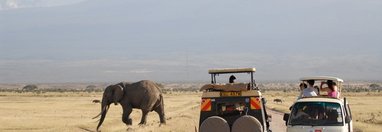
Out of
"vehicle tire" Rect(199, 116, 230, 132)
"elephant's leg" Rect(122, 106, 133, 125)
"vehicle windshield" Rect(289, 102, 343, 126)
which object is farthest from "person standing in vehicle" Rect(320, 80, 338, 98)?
"elephant's leg" Rect(122, 106, 133, 125)

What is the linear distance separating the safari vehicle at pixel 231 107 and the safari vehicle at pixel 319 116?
960 mm

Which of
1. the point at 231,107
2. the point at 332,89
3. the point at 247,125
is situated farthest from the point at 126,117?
the point at 247,125

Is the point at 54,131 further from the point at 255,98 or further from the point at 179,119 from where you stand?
the point at 255,98

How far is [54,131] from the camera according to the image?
29.5m

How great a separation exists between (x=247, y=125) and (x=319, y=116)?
1.86m

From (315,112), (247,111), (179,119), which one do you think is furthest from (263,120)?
(179,119)

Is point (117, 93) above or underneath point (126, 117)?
above

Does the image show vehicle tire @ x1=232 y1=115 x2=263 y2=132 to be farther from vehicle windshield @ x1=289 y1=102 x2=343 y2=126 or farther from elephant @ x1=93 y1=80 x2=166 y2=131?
elephant @ x1=93 y1=80 x2=166 y2=131

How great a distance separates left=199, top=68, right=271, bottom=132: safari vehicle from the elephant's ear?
41.2 feet

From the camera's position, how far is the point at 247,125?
18.9 meters

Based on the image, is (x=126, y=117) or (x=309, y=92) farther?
(x=126, y=117)

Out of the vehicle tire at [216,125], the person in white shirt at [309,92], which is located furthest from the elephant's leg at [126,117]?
the vehicle tire at [216,125]

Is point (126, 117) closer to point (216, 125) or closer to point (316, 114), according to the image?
point (216, 125)

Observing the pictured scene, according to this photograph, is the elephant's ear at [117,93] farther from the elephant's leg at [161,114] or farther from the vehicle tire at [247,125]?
the vehicle tire at [247,125]
